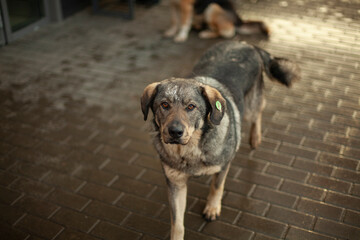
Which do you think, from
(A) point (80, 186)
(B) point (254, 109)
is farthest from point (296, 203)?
(A) point (80, 186)

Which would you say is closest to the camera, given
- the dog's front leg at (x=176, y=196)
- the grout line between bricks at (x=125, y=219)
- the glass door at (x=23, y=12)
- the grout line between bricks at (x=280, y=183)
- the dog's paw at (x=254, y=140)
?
the dog's front leg at (x=176, y=196)

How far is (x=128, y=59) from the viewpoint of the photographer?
6.97 meters

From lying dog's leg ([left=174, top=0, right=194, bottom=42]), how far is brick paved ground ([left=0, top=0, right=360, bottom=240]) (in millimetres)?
183

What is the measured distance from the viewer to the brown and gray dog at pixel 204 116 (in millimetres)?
3078

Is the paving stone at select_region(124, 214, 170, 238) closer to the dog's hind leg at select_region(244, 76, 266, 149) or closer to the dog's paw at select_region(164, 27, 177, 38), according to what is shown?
the dog's hind leg at select_region(244, 76, 266, 149)

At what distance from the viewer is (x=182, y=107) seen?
307 cm

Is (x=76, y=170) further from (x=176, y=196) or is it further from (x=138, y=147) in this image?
(x=176, y=196)

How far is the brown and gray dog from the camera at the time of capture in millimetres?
3078

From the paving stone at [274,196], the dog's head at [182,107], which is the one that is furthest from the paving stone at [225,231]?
the dog's head at [182,107]

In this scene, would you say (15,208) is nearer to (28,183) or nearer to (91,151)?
(28,183)

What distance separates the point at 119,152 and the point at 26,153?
1060 mm

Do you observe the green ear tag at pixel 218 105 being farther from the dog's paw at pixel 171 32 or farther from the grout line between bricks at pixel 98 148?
the dog's paw at pixel 171 32

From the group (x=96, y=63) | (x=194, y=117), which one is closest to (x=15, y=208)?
(x=194, y=117)

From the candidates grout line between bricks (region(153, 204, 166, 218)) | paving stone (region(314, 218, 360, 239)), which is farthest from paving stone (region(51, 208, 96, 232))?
paving stone (region(314, 218, 360, 239))
